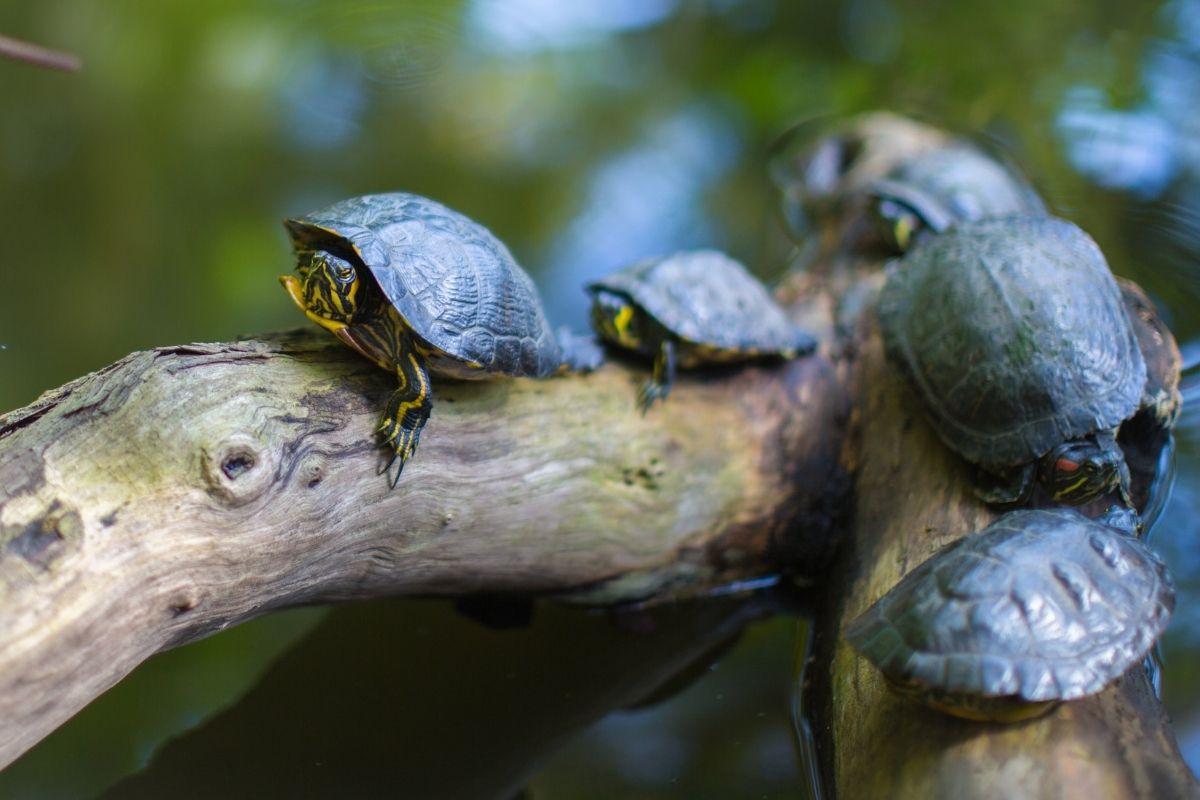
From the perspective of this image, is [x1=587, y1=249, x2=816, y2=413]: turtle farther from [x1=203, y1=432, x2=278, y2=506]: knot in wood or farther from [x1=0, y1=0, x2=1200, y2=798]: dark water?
[x1=203, y1=432, x2=278, y2=506]: knot in wood

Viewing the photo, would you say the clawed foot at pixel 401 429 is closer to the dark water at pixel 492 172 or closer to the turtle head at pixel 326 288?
the turtle head at pixel 326 288

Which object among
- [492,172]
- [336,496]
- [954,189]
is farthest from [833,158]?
[336,496]

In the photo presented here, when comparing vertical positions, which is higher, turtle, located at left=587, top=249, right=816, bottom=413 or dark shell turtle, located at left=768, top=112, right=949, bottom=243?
dark shell turtle, located at left=768, top=112, right=949, bottom=243

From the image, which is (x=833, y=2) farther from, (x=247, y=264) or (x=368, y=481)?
(x=368, y=481)

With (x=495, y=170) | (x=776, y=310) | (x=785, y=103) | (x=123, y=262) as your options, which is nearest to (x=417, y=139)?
(x=495, y=170)

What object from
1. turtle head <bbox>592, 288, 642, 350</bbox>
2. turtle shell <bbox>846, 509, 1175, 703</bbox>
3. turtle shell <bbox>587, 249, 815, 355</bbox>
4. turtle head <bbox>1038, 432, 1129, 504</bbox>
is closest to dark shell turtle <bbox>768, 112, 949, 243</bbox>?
turtle shell <bbox>587, 249, 815, 355</bbox>

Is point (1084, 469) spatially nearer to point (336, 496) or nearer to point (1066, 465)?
point (1066, 465)

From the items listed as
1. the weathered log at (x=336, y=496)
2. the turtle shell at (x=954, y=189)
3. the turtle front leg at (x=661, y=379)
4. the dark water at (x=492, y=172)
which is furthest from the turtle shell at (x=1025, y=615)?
the turtle shell at (x=954, y=189)
